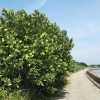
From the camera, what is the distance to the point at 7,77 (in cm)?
988

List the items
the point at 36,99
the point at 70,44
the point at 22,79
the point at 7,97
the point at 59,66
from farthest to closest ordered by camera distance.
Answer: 1. the point at 70,44
2. the point at 59,66
3. the point at 36,99
4. the point at 22,79
5. the point at 7,97

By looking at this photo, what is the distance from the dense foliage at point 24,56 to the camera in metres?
9.72

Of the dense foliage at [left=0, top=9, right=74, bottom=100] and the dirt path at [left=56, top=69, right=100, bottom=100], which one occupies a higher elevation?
the dense foliage at [left=0, top=9, right=74, bottom=100]

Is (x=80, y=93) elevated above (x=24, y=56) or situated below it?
below

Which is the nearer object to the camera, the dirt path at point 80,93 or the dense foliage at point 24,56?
the dense foliage at point 24,56

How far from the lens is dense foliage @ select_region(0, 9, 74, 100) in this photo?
9.72 meters

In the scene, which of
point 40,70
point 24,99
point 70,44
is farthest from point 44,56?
point 70,44

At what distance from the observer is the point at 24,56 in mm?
9883

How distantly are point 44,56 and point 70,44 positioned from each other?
542 cm

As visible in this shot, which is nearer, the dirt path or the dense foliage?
the dense foliage

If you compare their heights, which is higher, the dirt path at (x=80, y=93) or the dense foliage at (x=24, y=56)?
the dense foliage at (x=24, y=56)

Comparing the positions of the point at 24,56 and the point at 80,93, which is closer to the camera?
the point at 24,56

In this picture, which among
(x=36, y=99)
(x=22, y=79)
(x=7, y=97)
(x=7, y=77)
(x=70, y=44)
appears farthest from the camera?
(x=70, y=44)

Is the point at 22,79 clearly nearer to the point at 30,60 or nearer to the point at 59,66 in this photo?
the point at 30,60
